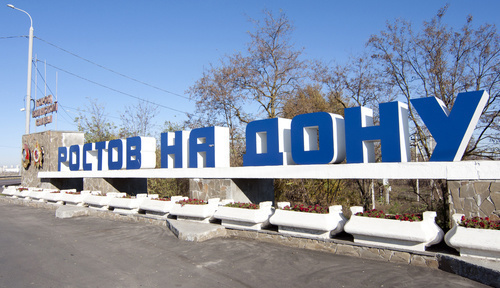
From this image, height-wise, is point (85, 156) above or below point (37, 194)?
above

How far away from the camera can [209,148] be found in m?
12.8

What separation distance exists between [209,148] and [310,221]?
5604 millimetres

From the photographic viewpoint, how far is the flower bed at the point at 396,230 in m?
6.70

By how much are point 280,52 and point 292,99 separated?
9.99 feet

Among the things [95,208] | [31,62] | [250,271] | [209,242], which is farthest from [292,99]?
[31,62]

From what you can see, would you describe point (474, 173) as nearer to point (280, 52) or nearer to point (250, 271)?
point (250, 271)

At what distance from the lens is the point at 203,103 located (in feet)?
78.7

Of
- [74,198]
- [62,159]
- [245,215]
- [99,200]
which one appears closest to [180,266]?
[245,215]

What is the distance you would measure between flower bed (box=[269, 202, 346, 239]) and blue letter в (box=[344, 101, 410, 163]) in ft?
5.03

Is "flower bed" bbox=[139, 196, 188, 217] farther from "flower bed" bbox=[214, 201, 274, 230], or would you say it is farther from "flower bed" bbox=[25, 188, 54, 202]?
"flower bed" bbox=[25, 188, 54, 202]

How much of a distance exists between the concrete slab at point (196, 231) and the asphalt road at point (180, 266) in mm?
207

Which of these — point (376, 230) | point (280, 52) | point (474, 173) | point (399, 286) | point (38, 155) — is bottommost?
point (399, 286)

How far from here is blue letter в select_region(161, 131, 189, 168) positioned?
13.8 meters

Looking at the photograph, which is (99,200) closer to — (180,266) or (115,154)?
(115,154)
